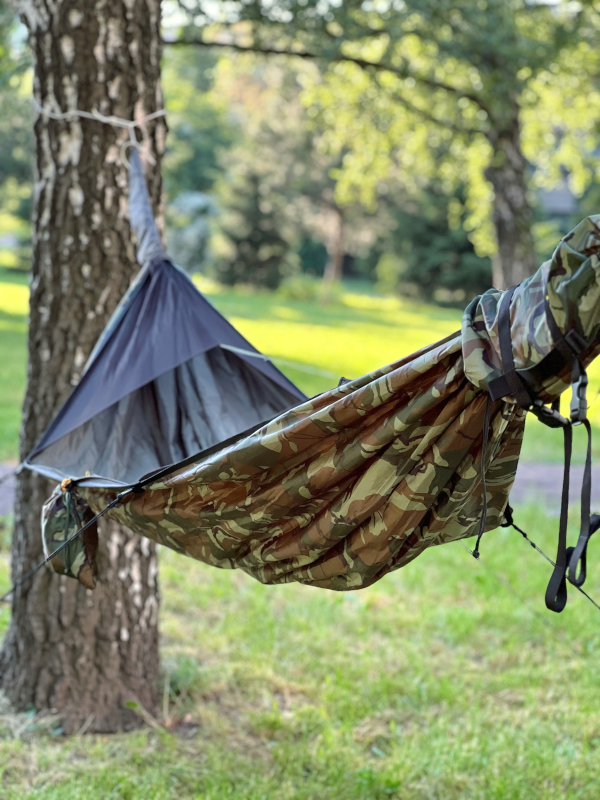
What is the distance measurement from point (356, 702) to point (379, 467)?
4.84 ft

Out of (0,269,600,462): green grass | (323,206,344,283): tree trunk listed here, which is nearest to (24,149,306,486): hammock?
(0,269,600,462): green grass

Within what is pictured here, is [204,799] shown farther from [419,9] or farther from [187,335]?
[419,9]

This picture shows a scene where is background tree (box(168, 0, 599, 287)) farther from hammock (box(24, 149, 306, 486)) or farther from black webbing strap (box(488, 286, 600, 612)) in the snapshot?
black webbing strap (box(488, 286, 600, 612))

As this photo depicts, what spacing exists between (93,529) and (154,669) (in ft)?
2.84

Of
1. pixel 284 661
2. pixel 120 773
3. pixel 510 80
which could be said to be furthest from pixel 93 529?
pixel 510 80

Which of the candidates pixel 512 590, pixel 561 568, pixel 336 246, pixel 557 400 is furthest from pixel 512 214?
pixel 336 246

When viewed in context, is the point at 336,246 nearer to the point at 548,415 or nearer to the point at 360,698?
the point at 360,698

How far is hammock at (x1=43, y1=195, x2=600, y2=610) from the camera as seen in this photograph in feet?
4.14

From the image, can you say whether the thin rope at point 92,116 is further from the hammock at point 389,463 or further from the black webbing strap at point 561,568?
the black webbing strap at point 561,568

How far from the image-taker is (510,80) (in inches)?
217

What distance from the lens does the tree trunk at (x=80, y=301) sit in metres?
2.38

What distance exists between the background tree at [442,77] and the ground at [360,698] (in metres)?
3.21

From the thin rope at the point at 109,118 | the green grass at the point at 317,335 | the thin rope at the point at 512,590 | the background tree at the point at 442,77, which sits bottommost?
the green grass at the point at 317,335

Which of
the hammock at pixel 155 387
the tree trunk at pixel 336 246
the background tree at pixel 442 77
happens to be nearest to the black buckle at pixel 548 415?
the hammock at pixel 155 387
